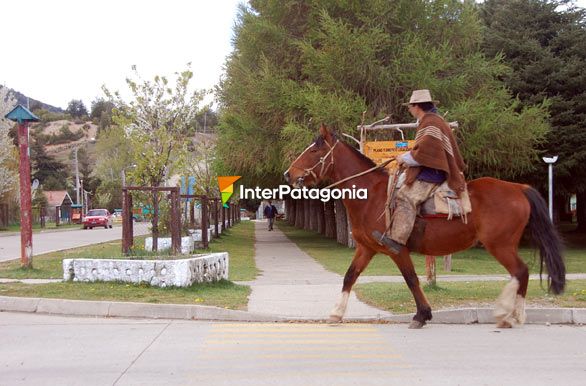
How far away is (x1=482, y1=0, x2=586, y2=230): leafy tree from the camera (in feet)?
94.7

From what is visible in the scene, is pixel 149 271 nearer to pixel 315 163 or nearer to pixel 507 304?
pixel 315 163

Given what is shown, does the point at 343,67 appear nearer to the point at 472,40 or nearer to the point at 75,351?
the point at 472,40

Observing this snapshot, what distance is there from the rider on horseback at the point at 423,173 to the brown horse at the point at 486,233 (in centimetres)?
26

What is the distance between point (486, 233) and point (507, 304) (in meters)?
1.02

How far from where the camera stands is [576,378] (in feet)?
20.8

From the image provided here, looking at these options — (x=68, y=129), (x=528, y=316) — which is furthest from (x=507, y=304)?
(x=68, y=129)

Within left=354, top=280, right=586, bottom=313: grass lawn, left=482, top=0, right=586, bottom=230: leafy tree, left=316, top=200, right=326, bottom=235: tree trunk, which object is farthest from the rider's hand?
left=316, top=200, right=326, bottom=235: tree trunk

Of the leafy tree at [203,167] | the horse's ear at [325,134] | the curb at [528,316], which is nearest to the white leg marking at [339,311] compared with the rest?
the curb at [528,316]

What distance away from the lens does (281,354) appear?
7387 mm

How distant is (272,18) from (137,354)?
23.1 m

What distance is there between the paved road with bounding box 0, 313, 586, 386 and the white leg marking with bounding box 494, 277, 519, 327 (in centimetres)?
25

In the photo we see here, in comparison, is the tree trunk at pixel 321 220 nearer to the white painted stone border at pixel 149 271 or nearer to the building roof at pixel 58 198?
the white painted stone border at pixel 149 271

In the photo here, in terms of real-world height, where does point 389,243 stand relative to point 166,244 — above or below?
above

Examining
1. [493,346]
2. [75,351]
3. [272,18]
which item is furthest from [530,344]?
[272,18]
